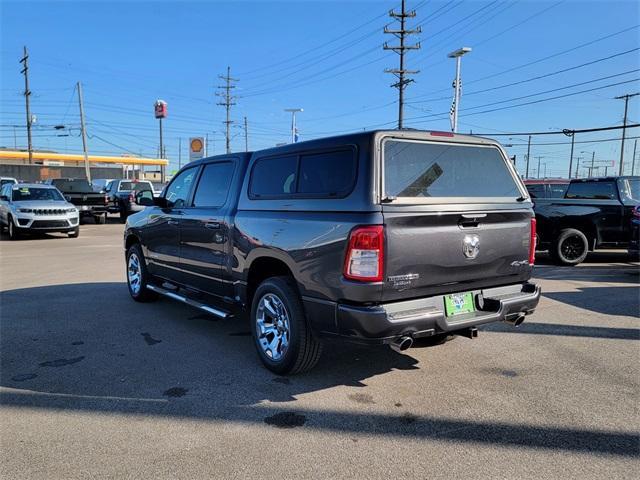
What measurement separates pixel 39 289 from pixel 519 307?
7387 mm

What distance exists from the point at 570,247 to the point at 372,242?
28.9 ft

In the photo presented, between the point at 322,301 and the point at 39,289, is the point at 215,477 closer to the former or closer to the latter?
the point at 322,301

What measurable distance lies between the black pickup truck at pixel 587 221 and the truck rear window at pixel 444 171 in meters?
6.95

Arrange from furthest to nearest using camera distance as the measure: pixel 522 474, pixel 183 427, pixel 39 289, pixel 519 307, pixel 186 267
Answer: pixel 39 289, pixel 186 267, pixel 519 307, pixel 183 427, pixel 522 474


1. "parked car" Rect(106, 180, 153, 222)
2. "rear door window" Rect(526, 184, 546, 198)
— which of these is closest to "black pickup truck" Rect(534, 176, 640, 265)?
"rear door window" Rect(526, 184, 546, 198)

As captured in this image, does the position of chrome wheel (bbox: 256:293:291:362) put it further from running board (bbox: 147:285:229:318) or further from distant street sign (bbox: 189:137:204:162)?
distant street sign (bbox: 189:137:204:162)

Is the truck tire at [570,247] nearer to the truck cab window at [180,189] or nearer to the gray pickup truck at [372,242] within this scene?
the gray pickup truck at [372,242]

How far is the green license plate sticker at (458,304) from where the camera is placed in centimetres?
381

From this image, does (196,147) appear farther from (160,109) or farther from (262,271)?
(262,271)

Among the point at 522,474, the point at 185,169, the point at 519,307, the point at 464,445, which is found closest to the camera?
the point at 522,474

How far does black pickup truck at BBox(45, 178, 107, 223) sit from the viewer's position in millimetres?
21859

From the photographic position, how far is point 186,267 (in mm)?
5852

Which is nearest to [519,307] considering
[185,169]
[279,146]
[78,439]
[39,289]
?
[279,146]

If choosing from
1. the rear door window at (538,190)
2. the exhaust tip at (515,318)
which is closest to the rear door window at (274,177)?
the exhaust tip at (515,318)
